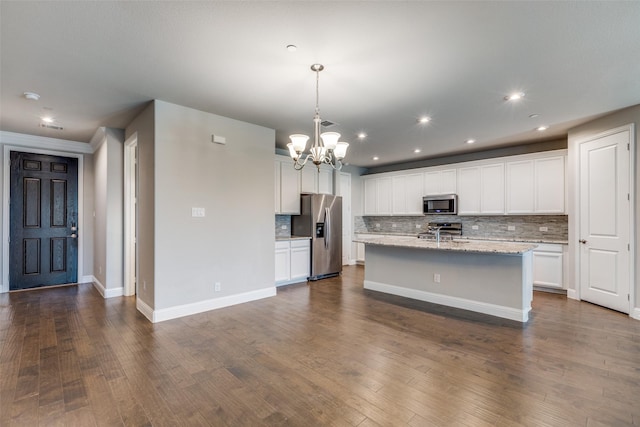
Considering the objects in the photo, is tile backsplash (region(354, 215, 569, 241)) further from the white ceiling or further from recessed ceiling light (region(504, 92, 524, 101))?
recessed ceiling light (region(504, 92, 524, 101))

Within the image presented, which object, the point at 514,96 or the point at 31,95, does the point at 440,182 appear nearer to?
the point at 514,96

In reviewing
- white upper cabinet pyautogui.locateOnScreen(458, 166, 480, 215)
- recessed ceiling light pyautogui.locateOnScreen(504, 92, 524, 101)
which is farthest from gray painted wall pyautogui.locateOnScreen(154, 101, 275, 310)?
white upper cabinet pyautogui.locateOnScreen(458, 166, 480, 215)

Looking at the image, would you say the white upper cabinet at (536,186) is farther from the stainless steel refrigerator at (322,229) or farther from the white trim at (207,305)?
the white trim at (207,305)

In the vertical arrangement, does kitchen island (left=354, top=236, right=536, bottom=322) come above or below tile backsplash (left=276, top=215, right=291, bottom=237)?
below

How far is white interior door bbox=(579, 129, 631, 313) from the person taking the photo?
401 centimetres

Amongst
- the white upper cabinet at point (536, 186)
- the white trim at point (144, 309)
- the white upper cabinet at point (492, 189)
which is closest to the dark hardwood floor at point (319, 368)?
the white trim at point (144, 309)

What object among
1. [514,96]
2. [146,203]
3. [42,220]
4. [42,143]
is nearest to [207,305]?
[146,203]

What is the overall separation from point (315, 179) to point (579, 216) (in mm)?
4651

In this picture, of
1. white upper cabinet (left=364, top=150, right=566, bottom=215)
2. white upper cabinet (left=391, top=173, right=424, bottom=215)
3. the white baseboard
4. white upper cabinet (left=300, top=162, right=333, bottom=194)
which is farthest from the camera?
white upper cabinet (left=391, top=173, right=424, bottom=215)

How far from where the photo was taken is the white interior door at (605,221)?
4012mm

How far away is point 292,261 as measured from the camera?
231 inches

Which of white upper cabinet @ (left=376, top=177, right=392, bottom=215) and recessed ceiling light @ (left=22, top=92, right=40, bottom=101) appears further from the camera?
white upper cabinet @ (left=376, top=177, right=392, bottom=215)

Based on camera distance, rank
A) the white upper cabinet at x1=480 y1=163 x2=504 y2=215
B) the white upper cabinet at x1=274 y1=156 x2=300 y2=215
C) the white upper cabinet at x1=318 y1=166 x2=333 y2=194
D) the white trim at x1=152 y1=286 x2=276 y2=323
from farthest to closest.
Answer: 1. the white upper cabinet at x1=318 y1=166 x2=333 y2=194
2. the white upper cabinet at x1=274 y1=156 x2=300 y2=215
3. the white upper cabinet at x1=480 y1=163 x2=504 y2=215
4. the white trim at x1=152 y1=286 x2=276 y2=323

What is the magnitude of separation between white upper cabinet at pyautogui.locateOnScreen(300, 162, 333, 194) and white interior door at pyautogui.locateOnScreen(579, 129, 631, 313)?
178 inches
